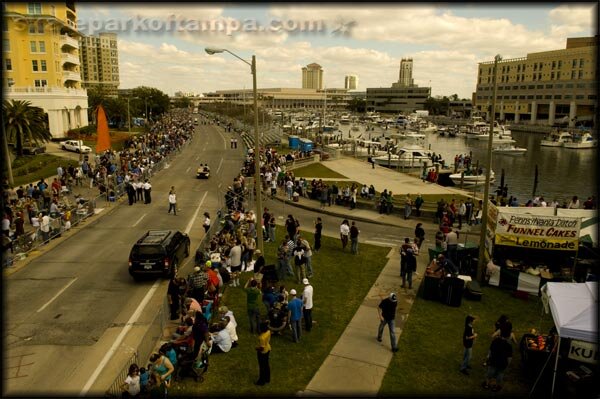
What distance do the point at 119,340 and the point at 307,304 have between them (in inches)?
200

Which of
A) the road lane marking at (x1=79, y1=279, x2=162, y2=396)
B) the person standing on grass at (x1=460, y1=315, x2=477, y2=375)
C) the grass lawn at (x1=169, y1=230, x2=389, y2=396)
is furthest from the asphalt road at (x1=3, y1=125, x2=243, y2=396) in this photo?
the person standing on grass at (x1=460, y1=315, x2=477, y2=375)

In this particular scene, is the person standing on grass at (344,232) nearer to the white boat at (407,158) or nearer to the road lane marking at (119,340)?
the road lane marking at (119,340)

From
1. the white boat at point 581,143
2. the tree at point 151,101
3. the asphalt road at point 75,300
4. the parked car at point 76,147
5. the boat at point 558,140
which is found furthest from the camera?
the tree at point 151,101

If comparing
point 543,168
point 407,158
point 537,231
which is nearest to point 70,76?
point 407,158

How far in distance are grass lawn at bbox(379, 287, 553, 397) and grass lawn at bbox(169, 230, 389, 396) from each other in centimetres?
186

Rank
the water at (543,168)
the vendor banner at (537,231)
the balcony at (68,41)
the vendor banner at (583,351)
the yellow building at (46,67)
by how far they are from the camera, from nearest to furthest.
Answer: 1. the vendor banner at (583,351)
2. the vendor banner at (537,231)
3. the water at (543,168)
4. the yellow building at (46,67)
5. the balcony at (68,41)

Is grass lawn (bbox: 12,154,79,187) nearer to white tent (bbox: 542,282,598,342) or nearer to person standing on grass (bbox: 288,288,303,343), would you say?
person standing on grass (bbox: 288,288,303,343)

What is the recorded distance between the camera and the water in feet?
156

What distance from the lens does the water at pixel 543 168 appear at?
47406 millimetres

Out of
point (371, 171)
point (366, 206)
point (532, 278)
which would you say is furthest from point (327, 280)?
point (371, 171)

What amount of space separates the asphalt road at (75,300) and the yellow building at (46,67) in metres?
40.5

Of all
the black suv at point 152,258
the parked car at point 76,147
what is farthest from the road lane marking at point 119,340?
the parked car at point 76,147

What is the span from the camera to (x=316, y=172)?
42.6 metres

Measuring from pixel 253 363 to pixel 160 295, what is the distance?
18.1 feet
